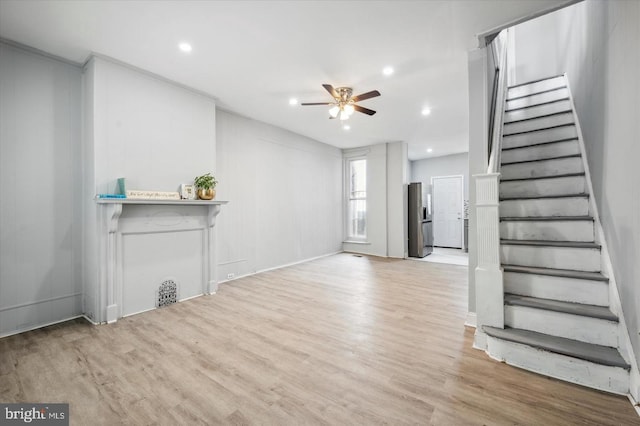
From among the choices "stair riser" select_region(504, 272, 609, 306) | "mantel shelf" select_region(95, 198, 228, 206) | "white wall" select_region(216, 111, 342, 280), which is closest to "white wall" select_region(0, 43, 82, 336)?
"mantel shelf" select_region(95, 198, 228, 206)

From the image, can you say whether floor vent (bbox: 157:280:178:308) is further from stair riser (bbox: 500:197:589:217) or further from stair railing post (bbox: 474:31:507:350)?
stair riser (bbox: 500:197:589:217)

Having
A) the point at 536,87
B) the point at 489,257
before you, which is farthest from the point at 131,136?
the point at 536,87

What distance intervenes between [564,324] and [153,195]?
417 cm

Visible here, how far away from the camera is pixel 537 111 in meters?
3.69

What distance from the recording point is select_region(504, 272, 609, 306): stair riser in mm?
2002

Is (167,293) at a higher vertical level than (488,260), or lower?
lower

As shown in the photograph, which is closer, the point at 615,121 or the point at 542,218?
the point at 615,121

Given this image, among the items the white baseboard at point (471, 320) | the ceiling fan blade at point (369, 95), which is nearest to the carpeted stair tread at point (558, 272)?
the white baseboard at point (471, 320)

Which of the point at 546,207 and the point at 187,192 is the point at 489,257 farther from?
the point at 187,192

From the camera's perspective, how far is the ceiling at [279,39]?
2.14 metres

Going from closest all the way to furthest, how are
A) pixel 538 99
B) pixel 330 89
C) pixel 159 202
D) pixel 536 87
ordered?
pixel 159 202 < pixel 330 89 < pixel 538 99 < pixel 536 87

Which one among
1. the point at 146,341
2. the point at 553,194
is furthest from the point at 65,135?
the point at 553,194
